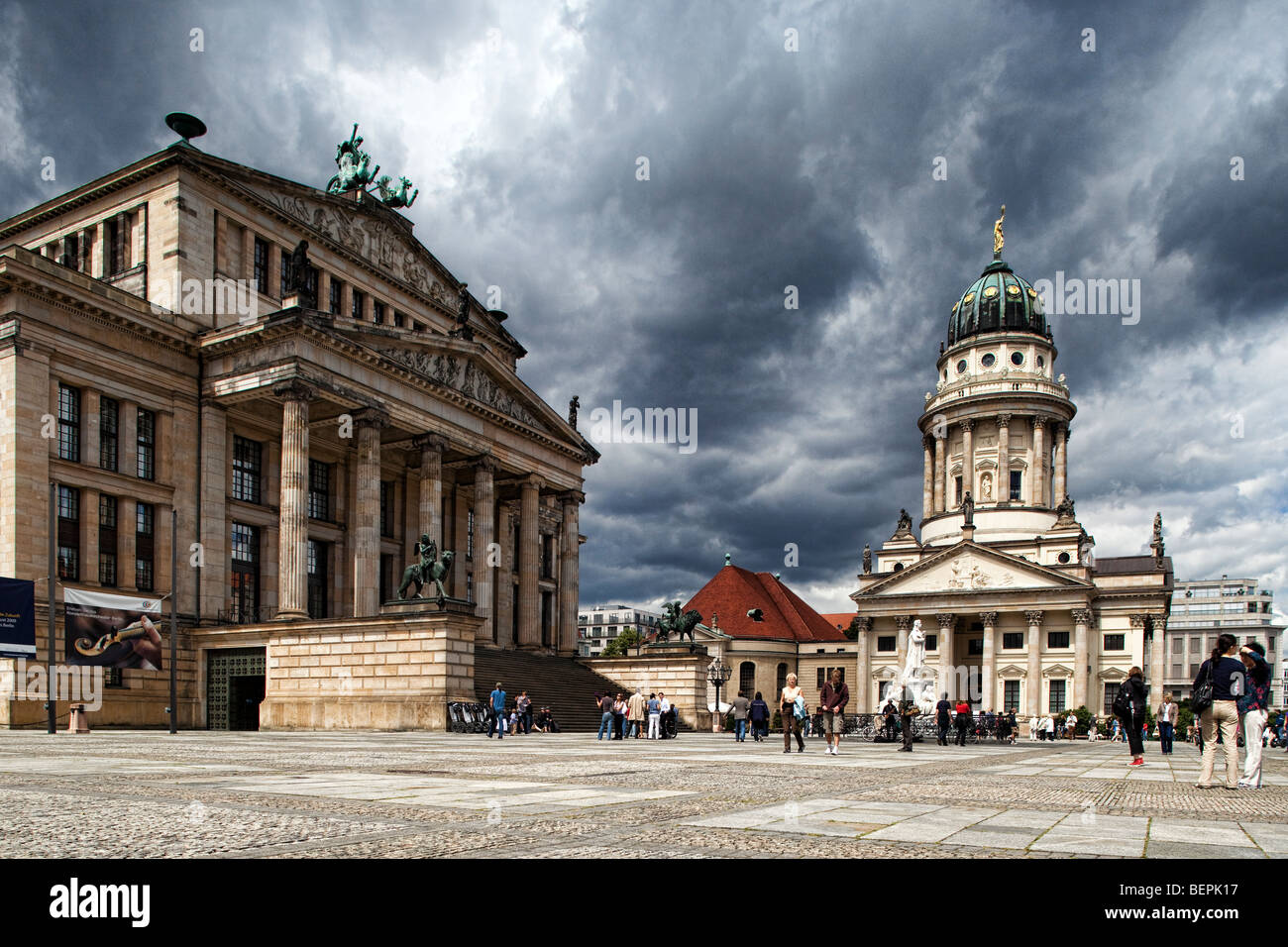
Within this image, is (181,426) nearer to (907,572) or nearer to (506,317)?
(506,317)

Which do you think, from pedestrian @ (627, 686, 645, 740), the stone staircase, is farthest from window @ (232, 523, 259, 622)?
pedestrian @ (627, 686, 645, 740)

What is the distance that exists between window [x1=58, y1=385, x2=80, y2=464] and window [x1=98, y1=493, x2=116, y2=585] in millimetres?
1836

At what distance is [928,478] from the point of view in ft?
344

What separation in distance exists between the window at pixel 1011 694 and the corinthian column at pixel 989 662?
91 cm

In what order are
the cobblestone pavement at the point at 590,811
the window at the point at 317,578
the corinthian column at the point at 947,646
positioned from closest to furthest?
the cobblestone pavement at the point at 590,811 → the window at the point at 317,578 → the corinthian column at the point at 947,646

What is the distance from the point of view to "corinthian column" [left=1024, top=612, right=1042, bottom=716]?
86688mm

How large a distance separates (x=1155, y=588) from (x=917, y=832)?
89.8 meters

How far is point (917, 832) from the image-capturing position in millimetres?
7566

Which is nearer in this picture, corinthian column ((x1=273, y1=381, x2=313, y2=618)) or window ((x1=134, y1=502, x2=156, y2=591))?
corinthian column ((x1=273, y1=381, x2=313, y2=618))

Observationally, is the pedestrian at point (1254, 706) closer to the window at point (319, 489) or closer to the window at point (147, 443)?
the window at point (147, 443)

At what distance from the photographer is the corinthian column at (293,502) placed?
37281 millimetres

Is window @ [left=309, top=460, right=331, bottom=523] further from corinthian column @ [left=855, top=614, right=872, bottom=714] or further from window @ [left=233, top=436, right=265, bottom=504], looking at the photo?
corinthian column @ [left=855, top=614, right=872, bottom=714]

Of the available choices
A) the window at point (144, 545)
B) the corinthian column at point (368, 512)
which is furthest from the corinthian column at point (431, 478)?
the window at point (144, 545)
